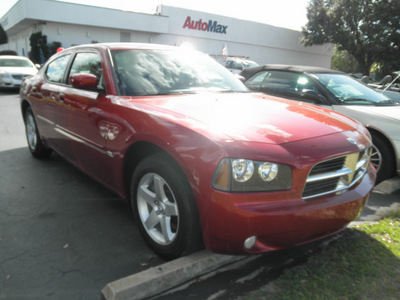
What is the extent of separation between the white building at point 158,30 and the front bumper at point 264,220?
2578cm

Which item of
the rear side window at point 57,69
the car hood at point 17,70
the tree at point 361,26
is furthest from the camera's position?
the tree at point 361,26

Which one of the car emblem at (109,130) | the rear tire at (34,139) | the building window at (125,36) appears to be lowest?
the rear tire at (34,139)

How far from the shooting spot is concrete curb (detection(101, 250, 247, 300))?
2.05 meters

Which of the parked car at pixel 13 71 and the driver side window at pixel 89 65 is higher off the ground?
the driver side window at pixel 89 65

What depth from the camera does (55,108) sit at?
3.86 m

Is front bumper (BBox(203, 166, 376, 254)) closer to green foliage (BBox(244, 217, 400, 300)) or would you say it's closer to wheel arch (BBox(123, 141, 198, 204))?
green foliage (BBox(244, 217, 400, 300))

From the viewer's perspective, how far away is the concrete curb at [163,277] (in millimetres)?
2051

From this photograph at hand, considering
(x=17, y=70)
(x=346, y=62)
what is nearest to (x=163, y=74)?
(x=17, y=70)

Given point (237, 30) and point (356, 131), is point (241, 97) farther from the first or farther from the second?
point (237, 30)

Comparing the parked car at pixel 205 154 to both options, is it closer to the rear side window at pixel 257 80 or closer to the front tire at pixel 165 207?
the front tire at pixel 165 207

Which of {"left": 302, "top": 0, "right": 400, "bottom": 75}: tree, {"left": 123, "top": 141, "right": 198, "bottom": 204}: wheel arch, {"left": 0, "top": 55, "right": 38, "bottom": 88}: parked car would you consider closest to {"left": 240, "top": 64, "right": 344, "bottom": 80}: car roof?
{"left": 123, "top": 141, "right": 198, "bottom": 204}: wheel arch

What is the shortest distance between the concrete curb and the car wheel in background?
9.64 ft

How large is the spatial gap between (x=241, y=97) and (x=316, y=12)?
123 ft

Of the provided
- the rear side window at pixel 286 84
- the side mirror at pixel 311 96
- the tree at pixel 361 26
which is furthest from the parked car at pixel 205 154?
the tree at pixel 361 26
